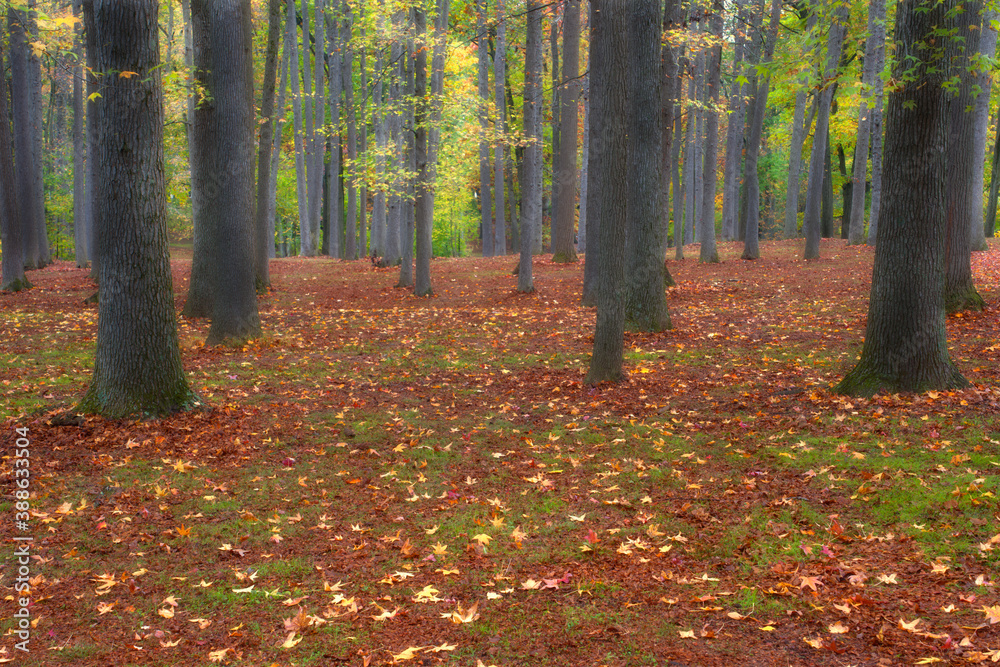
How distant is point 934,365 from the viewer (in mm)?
6980

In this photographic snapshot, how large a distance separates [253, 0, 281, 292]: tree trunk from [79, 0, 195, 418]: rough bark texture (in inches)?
297

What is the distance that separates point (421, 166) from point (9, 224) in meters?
10.1

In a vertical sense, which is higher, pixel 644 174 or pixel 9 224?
pixel 644 174

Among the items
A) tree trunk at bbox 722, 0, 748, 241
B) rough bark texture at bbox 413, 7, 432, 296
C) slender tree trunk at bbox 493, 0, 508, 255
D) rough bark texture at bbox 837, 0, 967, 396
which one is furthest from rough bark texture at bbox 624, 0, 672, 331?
tree trunk at bbox 722, 0, 748, 241

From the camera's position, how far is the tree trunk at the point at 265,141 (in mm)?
14188

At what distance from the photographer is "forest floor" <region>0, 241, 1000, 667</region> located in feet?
12.2

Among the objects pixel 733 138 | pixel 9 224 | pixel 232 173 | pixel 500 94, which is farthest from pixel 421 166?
pixel 733 138

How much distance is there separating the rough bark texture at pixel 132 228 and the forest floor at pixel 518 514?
1.52 ft

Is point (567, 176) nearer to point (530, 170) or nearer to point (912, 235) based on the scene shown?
point (530, 170)

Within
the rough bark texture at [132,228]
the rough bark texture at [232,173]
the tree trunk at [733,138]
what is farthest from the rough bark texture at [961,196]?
the tree trunk at [733,138]

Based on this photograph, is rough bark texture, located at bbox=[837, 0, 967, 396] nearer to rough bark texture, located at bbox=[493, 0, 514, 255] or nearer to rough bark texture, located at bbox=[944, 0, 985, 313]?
rough bark texture, located at bbox=[944, 0, 985, 313]

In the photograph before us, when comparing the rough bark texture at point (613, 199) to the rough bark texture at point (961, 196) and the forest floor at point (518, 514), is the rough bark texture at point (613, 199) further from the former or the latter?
the rough bark texture at point (961, 196)

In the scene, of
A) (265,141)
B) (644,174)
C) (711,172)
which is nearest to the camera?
(644,174)

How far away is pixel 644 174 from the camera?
1070 centimetres
